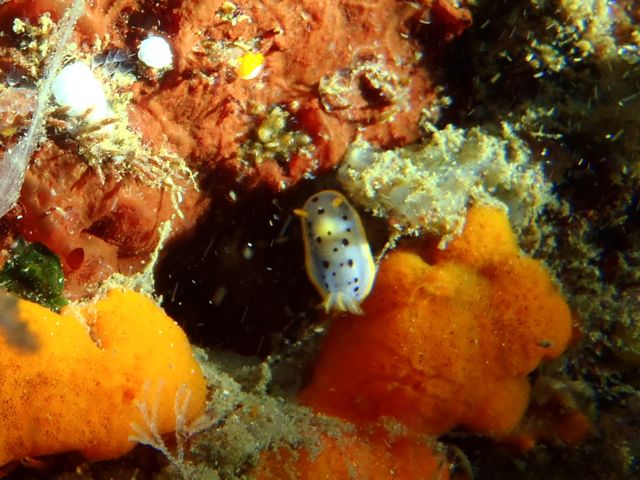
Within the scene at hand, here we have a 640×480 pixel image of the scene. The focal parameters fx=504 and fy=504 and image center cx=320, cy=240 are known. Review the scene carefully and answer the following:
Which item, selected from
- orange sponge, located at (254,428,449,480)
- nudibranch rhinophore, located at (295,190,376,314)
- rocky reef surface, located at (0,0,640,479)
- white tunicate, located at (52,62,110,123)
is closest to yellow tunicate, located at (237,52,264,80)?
rocky reef surface, located at (0,0,640,479)

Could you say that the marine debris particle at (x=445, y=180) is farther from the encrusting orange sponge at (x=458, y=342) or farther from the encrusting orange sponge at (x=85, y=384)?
the encrusting orange sponge at (x=85, y=384)

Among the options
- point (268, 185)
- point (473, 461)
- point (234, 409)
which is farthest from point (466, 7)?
point (473, 461)

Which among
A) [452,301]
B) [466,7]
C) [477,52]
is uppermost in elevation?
[466,7]

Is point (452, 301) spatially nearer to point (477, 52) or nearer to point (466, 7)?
point (477, 52)

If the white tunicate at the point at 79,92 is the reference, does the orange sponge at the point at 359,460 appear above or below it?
below

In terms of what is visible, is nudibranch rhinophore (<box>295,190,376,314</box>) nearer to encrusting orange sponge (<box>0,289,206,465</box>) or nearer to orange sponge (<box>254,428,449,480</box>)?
orange sponge (<box>254,428,449,480</box>)

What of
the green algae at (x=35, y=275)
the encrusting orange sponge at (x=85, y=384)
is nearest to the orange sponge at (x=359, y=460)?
the encrusting orange sponge at (x=85, y=384)
